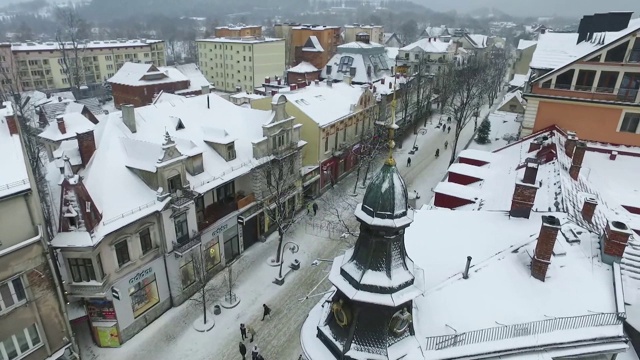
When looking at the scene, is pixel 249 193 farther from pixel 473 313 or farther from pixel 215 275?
pixel 473 313

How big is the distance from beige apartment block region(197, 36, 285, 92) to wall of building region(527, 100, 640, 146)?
67303 mm

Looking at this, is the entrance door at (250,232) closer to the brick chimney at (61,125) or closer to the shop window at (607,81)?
the brick chimney at (61,125)

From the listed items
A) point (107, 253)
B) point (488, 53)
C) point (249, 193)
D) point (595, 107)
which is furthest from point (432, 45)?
point (107, 253)

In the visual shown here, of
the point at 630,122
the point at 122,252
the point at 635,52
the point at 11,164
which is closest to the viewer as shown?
the point at 11,164

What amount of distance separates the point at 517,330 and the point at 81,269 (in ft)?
65.6

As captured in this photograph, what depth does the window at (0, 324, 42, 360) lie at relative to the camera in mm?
17000

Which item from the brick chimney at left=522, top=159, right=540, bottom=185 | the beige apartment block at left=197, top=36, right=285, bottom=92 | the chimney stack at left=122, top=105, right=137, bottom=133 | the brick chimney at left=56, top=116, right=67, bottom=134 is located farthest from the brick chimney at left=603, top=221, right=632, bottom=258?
the beige apartment block at left=197, top=36, right=285, bottom=92

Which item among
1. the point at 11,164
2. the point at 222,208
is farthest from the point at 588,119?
the point at 11,164

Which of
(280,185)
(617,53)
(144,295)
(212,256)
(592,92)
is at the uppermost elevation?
(617,53)

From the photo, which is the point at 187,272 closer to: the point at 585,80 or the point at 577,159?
the point at 577,159

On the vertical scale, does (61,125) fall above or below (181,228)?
above

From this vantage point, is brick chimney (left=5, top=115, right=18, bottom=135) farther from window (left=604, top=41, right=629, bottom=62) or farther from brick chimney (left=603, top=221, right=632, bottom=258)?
window (left=604, top=41, right=629, bottom=62)

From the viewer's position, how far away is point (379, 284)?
11570mm

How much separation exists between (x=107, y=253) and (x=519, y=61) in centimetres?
9206
